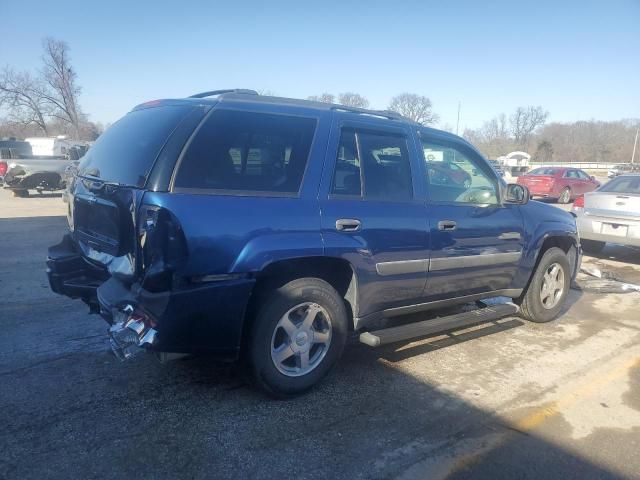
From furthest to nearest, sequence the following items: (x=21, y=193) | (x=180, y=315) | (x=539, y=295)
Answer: (x=21, y=193), (x=539, y=295), (x=180, y=315)

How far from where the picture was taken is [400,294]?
12.4ft

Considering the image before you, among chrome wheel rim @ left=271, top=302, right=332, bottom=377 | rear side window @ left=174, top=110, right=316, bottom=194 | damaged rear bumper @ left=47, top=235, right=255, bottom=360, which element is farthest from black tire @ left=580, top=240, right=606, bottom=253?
damaged rear bumper @ left=47, top=235, right=255, bottom=360

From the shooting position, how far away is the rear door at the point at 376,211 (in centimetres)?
334

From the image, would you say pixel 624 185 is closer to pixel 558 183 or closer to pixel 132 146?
pixel 132 146

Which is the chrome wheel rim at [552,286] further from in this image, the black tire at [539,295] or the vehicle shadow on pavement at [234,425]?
the vehicle shadow on pavement at [234,425]

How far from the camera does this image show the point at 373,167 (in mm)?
3658

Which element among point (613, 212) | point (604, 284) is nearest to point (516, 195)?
point (604, 284)

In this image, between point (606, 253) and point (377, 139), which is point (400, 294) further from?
point (606, 253)

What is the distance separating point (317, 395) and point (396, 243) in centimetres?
123

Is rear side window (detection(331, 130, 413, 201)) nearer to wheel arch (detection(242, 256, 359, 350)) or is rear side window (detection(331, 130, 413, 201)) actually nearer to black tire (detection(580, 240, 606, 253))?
wheel arch (detection(242, 256, 359, 350))

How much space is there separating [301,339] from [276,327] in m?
0.25

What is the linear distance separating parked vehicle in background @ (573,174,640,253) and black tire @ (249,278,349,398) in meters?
6.70

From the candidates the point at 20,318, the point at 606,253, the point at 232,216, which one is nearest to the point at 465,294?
the point at 232,216

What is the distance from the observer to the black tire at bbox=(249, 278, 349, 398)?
10.1ft
